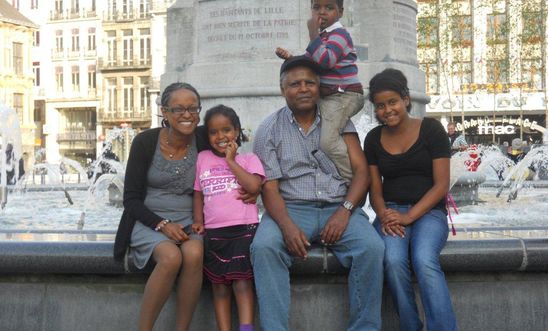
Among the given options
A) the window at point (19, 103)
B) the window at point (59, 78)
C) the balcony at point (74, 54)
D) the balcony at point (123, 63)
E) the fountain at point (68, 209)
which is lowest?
the fountain at point (68, 209)

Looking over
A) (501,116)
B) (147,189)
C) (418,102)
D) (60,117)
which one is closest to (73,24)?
(60,117)

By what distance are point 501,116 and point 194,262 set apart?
4476 cm

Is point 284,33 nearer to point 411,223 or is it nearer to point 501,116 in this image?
point 411,223

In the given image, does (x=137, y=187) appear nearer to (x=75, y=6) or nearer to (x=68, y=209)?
(x=68, y=209)

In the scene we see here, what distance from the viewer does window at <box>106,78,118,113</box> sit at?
5741 centimetres

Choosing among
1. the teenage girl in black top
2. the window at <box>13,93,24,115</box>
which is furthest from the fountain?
the window at <box>13,93,24,115</box>

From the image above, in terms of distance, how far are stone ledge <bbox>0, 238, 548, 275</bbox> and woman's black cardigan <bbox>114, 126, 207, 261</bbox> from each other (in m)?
0.13

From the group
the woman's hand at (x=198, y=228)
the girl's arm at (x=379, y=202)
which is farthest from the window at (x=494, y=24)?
the woman's hand at (x=198, y=228)

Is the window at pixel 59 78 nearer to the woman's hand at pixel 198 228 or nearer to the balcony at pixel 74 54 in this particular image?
the balcony at pixel 74 54

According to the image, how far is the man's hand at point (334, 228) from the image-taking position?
14.0ft

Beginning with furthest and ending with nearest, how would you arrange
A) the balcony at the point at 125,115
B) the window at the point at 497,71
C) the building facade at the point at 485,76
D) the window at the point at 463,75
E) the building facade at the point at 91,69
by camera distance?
the building facade at the point at 91,69 < the balcony at the point at 125,115 < the window at the point at 463,75 < the building facade at the point at 485,76 < the window at the point at 497,71

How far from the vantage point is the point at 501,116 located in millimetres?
46531

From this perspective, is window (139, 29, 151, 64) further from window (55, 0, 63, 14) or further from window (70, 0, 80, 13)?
window (55, 0, 63, 14)

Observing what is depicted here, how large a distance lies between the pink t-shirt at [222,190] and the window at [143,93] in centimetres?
5218
